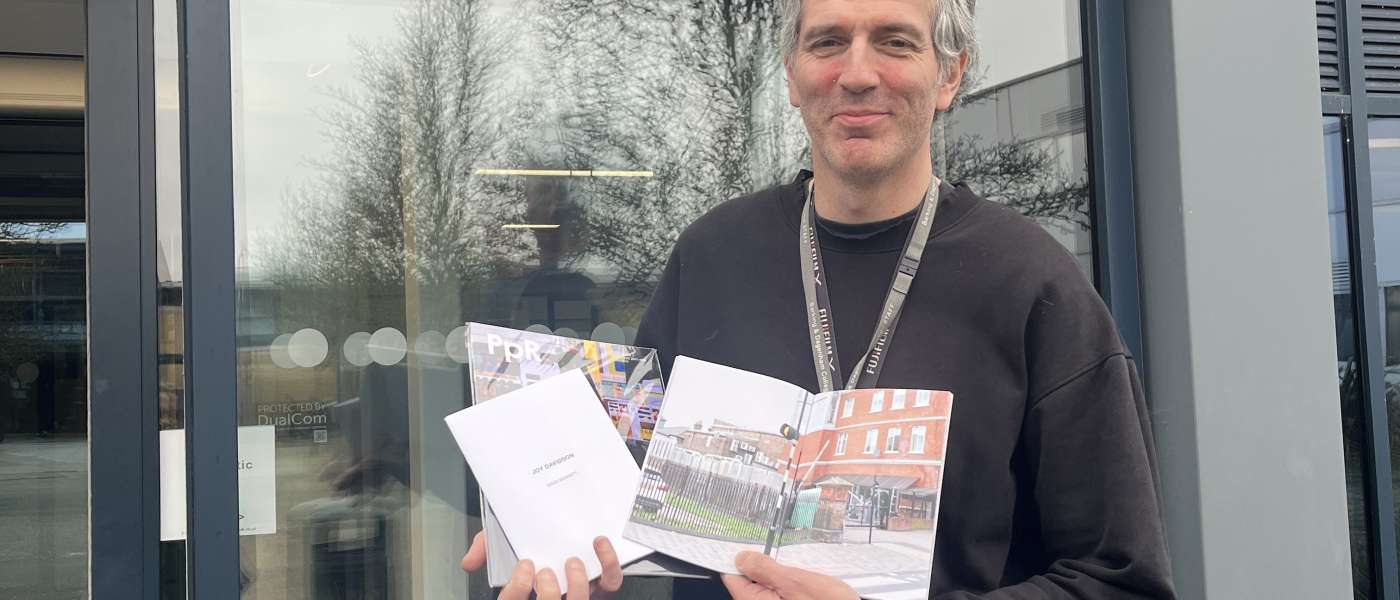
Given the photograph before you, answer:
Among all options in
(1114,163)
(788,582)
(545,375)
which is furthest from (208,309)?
(1114,163)

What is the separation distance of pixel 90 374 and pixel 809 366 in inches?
77.1

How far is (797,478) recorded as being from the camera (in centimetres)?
137

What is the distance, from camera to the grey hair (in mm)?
1627

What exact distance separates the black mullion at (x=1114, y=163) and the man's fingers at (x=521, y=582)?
2.38m

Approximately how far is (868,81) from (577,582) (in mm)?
771

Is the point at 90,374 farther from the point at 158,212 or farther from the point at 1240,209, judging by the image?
the point at 1240,209

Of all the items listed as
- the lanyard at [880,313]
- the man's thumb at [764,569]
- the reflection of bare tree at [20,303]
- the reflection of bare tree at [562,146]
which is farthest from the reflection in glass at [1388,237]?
the reflection of bare tree at [20,303]

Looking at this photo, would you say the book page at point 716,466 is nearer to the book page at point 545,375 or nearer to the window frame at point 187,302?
the book page at point 545,375

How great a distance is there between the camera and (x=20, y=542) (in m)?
6.62

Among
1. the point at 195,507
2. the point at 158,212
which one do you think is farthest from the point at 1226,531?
the point at 158,212

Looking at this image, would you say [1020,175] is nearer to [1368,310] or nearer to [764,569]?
[1368,310]

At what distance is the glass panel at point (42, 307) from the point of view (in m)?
5.69

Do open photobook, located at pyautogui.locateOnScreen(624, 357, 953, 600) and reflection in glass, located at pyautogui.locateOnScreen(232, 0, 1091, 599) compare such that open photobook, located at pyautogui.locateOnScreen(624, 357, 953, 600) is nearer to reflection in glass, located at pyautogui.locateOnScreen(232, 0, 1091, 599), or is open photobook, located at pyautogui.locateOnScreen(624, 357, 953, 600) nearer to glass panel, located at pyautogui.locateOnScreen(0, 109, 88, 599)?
reflection in glass, located at pyautogui.locateOnScreen(232, 0, 1091, 599)

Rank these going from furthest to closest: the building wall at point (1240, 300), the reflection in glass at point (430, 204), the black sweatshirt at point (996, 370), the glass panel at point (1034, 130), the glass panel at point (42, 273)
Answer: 1. the glass panel at point (42, 273)
2. the glass panel at point (1034, 130)
3. the building wall at point (1240, 300)
4. the reflection in glass at point (430, 204)
5. the black sweatshirt at point (996, 370)
